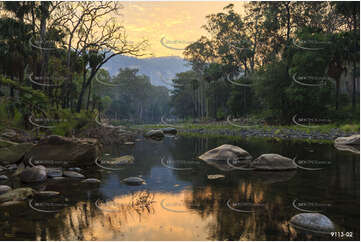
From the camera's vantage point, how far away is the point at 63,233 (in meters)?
4.84

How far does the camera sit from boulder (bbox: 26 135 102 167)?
1080 centimetres

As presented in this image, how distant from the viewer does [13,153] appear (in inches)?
430

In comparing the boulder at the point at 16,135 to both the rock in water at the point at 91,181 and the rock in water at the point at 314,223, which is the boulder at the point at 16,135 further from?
the rock in water at the point at 314,223

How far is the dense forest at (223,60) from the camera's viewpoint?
20.6 m

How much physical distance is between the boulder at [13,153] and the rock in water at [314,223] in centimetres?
928

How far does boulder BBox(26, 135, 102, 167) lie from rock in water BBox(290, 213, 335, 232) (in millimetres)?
7963

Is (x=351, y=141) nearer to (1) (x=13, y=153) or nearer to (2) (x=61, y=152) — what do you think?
(2) (x=61, y=152)

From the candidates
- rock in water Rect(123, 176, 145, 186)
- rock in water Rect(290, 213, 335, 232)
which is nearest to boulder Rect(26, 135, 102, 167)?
rock in water Rect(123, 176, 145, 186)

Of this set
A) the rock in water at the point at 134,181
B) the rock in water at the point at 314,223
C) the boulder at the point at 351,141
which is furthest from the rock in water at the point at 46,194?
the boulder at the point at 351,141

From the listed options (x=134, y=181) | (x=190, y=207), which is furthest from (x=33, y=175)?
(x=190, y=207)

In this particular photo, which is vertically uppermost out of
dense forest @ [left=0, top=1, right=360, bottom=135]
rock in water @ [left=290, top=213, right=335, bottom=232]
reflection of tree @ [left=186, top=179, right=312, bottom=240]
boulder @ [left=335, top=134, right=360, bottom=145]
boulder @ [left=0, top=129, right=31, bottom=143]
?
dense forest @ [left=0, top=1, right=360, bottom=135]

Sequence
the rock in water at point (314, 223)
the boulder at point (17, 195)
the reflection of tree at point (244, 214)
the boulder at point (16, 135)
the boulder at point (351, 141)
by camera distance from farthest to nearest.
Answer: the boulder at point (351, 141), the boulder at point (16, 135), the boulder at point (17, 195), the rock in water at point (314, 223), the reflection of tree at point (244, 214)

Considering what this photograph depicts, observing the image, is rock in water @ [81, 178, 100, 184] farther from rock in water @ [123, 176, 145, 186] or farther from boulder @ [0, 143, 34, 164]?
boulder @ [0, 143, 34, 164]

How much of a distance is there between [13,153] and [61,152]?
1626 millimetres
